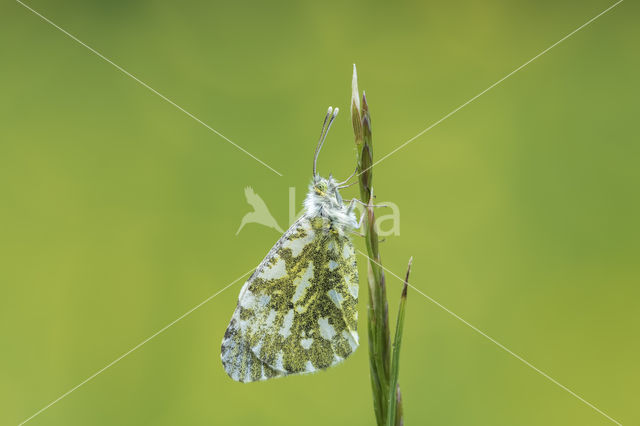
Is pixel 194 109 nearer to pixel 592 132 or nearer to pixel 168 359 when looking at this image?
pixel 168 359

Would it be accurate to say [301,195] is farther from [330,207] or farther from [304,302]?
[304,302]

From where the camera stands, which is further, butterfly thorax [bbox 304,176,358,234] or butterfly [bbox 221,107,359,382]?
butterfly thorax [bbox 304,176,358,234]

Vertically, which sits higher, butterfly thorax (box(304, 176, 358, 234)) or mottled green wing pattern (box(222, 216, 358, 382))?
butterfly thorax (box(304, 176, 358, 234))

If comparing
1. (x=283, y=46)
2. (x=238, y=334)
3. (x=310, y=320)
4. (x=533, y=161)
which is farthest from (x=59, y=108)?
(x=533, y=161)

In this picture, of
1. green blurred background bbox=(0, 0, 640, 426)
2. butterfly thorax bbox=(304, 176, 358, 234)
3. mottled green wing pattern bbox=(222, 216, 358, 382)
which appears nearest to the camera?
mottled green wing pattern bbox=(222, 216, 358, 382)

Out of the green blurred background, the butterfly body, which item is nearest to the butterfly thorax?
the butterfly body

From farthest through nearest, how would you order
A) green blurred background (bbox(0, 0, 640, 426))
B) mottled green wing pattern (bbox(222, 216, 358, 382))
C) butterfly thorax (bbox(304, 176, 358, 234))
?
1. green blurred background (bbox(0, 0, 640, 426))
2. butterfly thorax (bbox(304, 176, 358, 234))
3. mottled green wing pattern (bbox(222, 216, 358, 382))

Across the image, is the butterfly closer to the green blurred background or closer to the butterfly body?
the butterfly body
